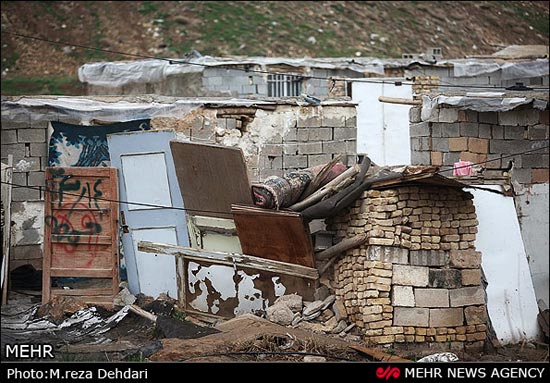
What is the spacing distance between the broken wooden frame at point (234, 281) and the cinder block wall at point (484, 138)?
9.29 ft

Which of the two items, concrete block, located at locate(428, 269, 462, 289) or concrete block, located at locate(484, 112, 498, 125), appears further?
concrete block, located at locate(484, 112, 498, 125)

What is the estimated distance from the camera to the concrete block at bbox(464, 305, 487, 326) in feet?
A: 39.0

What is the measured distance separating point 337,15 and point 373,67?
15.4 m

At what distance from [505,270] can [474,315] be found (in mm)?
1194

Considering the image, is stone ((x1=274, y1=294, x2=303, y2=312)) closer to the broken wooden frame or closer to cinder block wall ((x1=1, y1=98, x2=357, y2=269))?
the broken wooden frame

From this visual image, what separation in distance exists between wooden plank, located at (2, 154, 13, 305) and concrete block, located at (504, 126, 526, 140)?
692 cm

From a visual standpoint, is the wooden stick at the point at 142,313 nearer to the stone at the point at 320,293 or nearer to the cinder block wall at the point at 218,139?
the cinder block wall at the point at 218,139

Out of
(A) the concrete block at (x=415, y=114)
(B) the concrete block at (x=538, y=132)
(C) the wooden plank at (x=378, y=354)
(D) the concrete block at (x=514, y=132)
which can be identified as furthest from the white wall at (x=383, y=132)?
(C) the wooden plank at (x=378, y=354)

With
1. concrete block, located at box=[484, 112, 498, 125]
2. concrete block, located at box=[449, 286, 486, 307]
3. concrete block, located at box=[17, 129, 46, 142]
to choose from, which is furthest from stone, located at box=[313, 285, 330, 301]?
concrete block, located at box=[17, 129, 46, 142]

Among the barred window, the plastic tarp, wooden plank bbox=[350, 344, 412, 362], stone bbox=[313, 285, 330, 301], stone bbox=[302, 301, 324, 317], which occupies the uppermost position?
the barred window

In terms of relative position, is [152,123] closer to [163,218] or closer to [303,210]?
[163,218]

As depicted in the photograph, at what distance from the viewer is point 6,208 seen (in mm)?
13000

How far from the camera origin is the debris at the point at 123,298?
1278cm

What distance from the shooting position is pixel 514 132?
13.9 m
